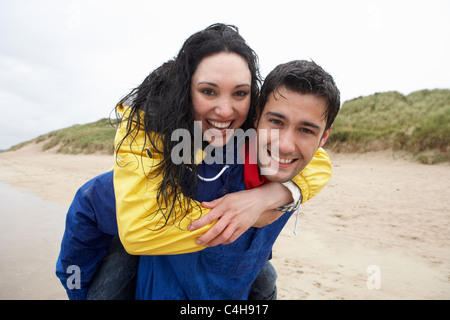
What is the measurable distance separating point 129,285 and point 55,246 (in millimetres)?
2679

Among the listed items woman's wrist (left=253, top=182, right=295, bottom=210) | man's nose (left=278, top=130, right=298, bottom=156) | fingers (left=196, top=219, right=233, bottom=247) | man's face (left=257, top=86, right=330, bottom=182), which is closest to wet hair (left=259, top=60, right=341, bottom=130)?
man's face (left=257, top=86, right=330, bottom=182)

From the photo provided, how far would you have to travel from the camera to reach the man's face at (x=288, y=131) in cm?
196

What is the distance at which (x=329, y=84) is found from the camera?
2.02m

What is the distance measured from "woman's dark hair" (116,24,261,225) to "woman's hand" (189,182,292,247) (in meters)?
0.17

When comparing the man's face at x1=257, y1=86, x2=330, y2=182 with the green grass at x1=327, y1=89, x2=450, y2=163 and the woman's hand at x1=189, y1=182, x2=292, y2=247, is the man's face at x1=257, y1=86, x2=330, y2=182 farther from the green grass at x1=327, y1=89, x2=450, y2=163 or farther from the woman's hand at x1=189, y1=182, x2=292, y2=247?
the green grass at x1=327, y1=89, x2=450, y2=163

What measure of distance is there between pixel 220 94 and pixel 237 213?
736 millimetres

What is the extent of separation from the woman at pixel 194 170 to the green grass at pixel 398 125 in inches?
381

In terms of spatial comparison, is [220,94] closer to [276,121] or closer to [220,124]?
[220,124]

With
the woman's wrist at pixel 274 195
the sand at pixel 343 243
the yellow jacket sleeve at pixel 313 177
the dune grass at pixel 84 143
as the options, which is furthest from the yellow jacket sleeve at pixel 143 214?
the dune grass at pixel 84 143

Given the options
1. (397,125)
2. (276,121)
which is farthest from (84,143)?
(276,121)

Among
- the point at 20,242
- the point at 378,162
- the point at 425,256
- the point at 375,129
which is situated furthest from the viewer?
the point at 375,129
